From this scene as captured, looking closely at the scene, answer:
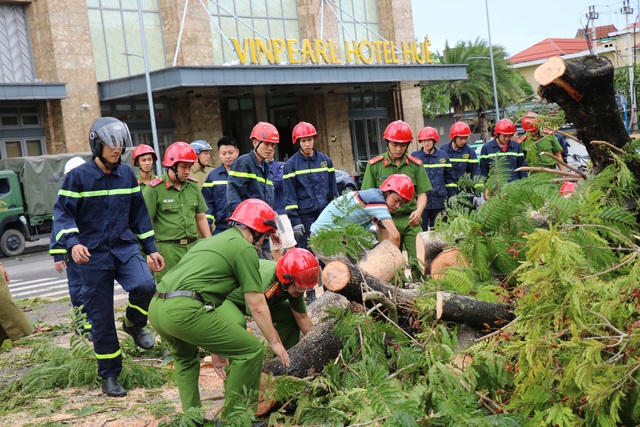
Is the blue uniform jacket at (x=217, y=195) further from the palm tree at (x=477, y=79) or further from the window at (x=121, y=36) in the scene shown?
the palm tree at (x=477, y=79)

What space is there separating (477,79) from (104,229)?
125 ft

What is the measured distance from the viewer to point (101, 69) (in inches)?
1068

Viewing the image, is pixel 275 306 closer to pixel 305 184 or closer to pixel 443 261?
pixel 443 261

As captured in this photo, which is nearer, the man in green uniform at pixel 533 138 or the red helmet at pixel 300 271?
the red helmet at pixel 300 271

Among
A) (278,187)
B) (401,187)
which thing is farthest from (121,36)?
(401,187)

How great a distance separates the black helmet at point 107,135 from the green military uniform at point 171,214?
5.02ft

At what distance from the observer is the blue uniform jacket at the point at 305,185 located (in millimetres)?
8656

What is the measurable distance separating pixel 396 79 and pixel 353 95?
13.4ft

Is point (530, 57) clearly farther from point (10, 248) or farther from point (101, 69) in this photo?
point (10, 248)

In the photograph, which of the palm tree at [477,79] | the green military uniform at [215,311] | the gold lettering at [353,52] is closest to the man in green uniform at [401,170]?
the green military uniform at [215,311]

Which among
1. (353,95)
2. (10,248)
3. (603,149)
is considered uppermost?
(353,95)

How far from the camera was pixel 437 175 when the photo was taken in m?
10.0

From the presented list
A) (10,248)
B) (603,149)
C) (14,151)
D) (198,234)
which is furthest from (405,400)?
(14,151)

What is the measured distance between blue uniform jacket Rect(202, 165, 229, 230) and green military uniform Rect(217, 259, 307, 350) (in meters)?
2.97
